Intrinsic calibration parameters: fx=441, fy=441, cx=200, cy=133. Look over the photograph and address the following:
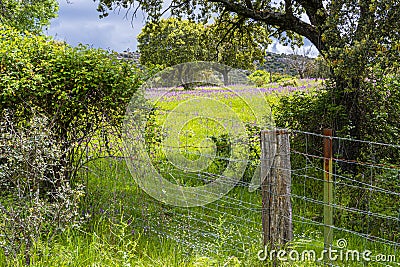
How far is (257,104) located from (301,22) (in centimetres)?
224

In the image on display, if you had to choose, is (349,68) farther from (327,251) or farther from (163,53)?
(163,53)

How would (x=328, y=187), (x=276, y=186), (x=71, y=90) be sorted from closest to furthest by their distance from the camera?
1. (x=276, y=186)
2. (x=328, y=187)
3. (x=71, y=90)

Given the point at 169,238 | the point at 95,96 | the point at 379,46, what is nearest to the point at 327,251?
the point at 169,238

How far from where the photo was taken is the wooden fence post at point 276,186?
12.8 ft

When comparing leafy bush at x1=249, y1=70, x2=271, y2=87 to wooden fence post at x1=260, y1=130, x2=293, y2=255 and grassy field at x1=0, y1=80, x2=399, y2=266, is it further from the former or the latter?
wooden fence post at x1=260, y1=130, x2=293, y2=255

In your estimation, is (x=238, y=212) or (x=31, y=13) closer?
(x=238, y=212)

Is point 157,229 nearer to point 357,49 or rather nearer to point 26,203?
point 26,203

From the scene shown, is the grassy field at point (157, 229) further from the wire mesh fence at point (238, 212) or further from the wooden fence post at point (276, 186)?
the wooden fence post at point (276, 186)

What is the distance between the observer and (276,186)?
155 inches

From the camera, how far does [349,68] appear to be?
5770mm

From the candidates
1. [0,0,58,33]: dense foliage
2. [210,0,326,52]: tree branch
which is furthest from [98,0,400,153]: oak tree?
[0,0,58,33]: dense foliage

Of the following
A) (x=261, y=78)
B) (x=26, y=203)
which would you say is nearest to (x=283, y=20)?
(x=26, y=203)

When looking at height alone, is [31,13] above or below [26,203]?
above

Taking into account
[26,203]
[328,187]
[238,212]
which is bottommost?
[238,212]
